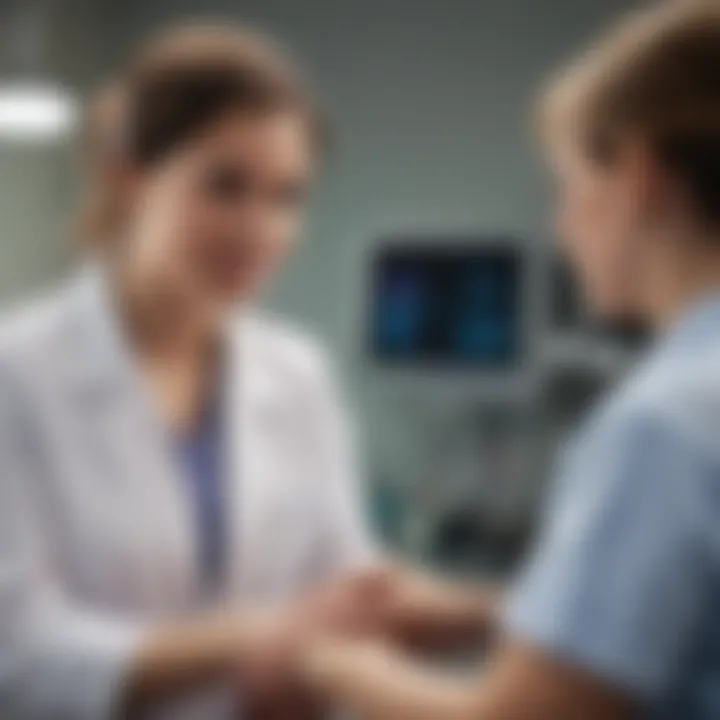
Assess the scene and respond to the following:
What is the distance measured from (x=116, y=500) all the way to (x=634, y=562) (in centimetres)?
37

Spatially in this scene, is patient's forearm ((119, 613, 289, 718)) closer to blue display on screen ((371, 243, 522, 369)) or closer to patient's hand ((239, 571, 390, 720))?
patient's hand ((239, 571, 390, 720))

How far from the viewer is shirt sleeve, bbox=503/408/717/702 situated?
0.59m

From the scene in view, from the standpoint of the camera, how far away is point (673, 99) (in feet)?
2.10

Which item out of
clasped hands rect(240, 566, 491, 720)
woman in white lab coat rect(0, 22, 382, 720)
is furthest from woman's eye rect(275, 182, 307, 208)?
clasped hands rect(240, 566, 491, 720)

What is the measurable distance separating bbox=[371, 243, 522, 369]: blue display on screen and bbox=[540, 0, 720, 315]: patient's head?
0.64 feet

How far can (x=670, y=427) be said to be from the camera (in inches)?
23.2

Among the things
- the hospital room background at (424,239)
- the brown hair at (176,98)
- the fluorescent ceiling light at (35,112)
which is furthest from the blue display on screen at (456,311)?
the fluorescent ceiling light at (35,112)

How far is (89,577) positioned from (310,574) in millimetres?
133

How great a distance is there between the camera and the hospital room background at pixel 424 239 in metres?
0.87

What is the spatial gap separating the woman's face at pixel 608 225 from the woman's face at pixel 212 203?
192mm

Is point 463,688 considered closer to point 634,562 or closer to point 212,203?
point 634,562

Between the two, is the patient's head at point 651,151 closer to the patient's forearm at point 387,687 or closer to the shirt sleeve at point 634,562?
the shirt sleeve at point 634,562

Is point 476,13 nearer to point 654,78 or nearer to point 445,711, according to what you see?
point 654,78

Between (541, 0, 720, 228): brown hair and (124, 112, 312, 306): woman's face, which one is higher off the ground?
(541, 0, 720, 228): brown hair
